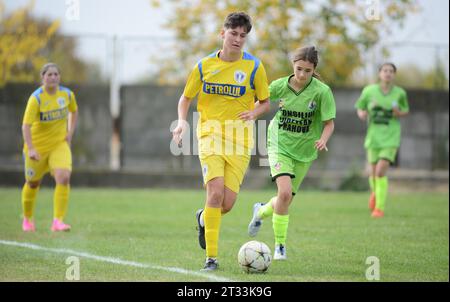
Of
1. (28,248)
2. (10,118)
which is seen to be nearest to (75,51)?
(10,118)

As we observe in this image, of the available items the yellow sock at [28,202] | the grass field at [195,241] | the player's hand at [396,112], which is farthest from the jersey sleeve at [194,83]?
the player's hand at [396,112]

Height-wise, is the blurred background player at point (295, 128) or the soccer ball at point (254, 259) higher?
the blurred background player at point (295, 128)

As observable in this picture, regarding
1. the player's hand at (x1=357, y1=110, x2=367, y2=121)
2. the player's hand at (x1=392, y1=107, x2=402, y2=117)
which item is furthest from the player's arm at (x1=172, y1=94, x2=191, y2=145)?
the player's hand at (x1=392, y1=107, x2=402, y2=117)

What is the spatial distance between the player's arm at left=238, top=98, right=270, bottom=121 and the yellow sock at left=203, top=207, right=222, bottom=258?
872 mm

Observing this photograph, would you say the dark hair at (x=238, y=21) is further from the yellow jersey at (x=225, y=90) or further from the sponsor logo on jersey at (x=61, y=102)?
the sponsor logo on jersey at (x=61, y=102)

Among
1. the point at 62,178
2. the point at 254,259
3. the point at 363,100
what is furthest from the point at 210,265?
the point at 363,100

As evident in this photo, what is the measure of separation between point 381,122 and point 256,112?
5.85 m

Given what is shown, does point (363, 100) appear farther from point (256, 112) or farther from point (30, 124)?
point (256, 112)

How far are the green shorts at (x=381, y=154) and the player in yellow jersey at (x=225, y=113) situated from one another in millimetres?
5486

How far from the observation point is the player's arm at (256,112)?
24.0 feet

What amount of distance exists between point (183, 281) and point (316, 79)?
9.02 feet

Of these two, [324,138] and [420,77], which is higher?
[420,77]

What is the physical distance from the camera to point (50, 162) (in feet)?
34.0
